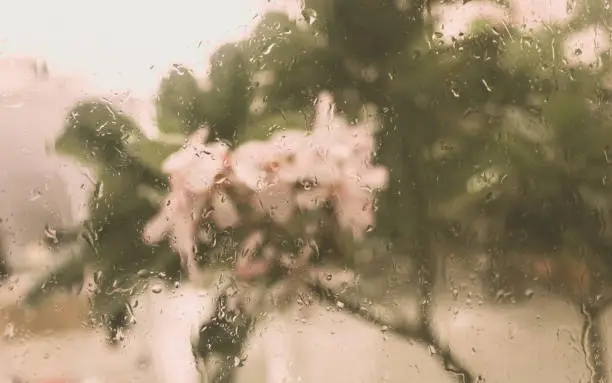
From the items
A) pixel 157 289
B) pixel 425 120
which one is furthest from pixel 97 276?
pixel 425 120

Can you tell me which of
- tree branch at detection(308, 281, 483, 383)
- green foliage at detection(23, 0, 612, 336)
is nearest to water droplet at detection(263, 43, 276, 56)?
green foliage at detection(23, 0, 612, 336)

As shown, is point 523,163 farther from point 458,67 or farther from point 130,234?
point 130,234

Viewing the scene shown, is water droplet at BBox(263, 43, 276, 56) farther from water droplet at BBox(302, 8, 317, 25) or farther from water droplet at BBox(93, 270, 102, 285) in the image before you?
water droplet at BBox(93, 270, 102, 285)

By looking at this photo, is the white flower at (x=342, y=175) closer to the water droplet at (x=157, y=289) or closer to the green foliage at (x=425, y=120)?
the green foliage at (x=425, y=120)

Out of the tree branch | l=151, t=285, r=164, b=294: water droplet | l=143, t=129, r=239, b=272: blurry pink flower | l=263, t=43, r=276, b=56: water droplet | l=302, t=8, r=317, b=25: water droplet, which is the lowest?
the tree branch

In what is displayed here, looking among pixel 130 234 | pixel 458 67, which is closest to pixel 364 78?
pixel 458 67

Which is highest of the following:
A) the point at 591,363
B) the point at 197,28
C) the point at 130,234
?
the point at 197,28
